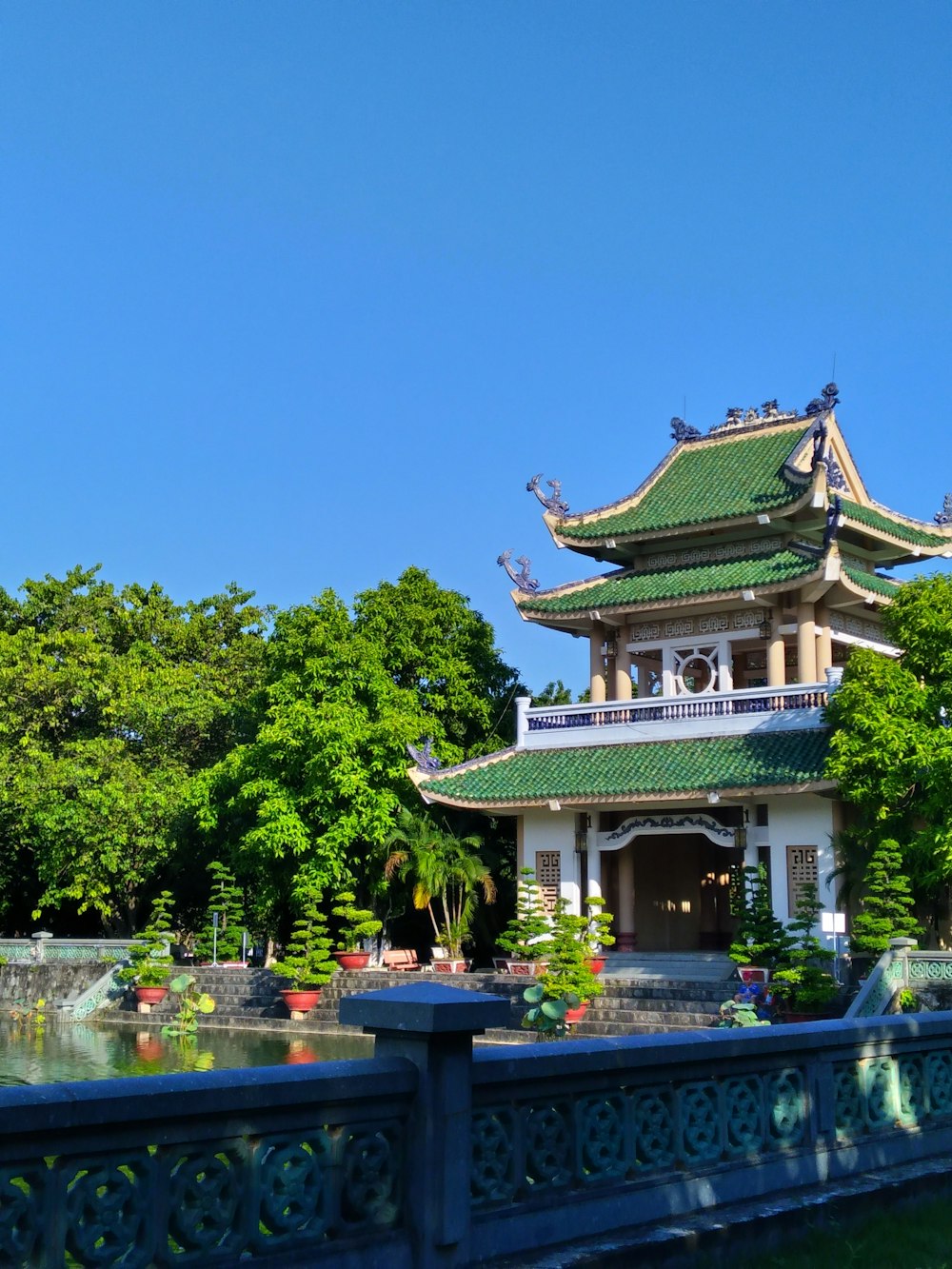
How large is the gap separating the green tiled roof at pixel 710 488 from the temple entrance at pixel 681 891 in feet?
18.0

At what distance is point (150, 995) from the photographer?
2161cm

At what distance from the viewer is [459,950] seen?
23.4 meters

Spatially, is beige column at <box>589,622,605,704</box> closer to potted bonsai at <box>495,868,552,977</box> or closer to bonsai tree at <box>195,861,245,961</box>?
potted bonsai at <box>495,868,552,977</box>

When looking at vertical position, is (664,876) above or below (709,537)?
below

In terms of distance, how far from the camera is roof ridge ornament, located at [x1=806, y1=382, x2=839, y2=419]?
2314 cm

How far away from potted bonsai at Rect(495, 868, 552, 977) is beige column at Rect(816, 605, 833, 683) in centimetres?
568

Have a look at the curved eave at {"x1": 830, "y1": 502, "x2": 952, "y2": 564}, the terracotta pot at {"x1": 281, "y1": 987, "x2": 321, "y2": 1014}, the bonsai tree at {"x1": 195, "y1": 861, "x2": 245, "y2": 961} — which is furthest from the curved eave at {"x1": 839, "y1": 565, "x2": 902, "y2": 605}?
the bonsai tree at {"x1": 195, "y1": 861, "x2": 245, "y2": 961}

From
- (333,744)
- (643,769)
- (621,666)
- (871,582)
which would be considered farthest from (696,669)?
(333,744)

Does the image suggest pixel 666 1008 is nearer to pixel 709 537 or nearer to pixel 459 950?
pixel 459 950

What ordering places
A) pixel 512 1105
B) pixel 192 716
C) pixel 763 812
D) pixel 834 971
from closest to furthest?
pixel 512 1105
pixel 834 971
pixel 763 812
pixel 192 716

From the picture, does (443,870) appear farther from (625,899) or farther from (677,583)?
(677,583)

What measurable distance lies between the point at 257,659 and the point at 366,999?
2729cm

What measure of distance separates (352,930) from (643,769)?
5160 mm

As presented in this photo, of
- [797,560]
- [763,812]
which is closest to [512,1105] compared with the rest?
[763,812]
